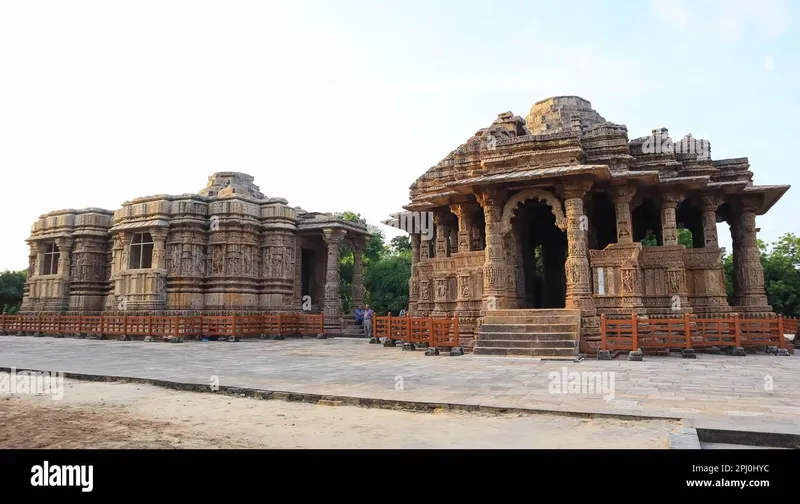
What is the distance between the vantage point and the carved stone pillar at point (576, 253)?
A: 1401 cm

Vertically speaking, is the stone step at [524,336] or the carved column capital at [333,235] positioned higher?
the carved column capital at [333,235]

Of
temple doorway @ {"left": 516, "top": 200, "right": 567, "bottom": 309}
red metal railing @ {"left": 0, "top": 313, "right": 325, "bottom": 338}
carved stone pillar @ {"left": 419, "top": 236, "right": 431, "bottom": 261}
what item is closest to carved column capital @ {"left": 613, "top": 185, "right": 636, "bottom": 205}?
temple doorway @ {"left": 516, "top": 200, "right": 567, "bottom": 309}

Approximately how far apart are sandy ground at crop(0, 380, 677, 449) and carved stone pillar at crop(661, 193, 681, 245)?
11837 millimetres

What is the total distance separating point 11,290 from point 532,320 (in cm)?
3848

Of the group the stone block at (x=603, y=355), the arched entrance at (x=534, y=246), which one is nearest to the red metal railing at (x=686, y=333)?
the stone block at (x=603, y=355)

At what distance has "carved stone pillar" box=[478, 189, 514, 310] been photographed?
48.5 ft

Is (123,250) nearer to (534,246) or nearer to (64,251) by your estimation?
(64,251)

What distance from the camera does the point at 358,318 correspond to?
25250mm

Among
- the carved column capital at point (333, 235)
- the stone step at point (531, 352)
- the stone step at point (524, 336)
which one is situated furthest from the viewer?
the carved column capital at point (333, 235)

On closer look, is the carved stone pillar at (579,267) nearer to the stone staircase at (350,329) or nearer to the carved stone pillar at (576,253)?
the carved stone pillar at (576,253)

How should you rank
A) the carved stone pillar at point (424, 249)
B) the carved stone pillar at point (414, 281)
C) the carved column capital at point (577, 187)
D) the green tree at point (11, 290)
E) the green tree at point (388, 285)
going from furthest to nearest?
1. the green tree at point (388, 285)
2. the green tree at point (11, 290)
3. the carved stone pillar at point (424, 249)
4. the carved stone pillar at point (414, 281)
5. the carved column capital at point (577, 187)

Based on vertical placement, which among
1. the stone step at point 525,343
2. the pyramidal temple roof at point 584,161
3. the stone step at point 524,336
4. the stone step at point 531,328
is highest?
the pyramidal temple roof at point 584,161

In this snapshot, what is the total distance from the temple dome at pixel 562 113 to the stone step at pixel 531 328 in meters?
8.63

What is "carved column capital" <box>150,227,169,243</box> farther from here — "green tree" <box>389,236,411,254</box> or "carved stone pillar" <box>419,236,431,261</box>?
"green tree" <box>389,236,411,254</box>
